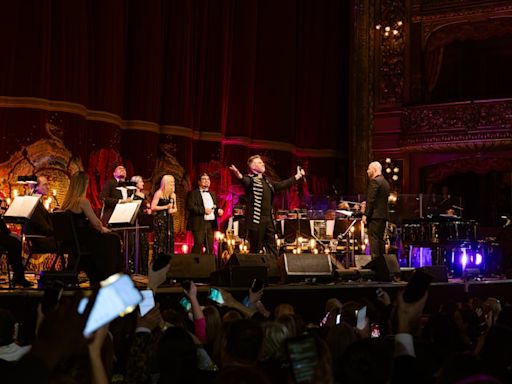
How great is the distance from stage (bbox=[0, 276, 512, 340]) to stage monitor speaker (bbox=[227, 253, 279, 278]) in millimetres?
434

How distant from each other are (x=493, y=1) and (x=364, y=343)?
631 inches

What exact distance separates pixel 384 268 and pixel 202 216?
3.30m

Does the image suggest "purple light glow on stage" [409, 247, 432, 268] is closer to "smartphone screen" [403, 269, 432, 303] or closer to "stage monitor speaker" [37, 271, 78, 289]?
"stage monitor speaker" [37, 271, 78, 289]

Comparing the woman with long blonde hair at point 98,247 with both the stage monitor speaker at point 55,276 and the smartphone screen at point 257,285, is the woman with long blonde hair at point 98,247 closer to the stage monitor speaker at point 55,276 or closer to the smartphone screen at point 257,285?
the stage monitor speaker at point 55,276

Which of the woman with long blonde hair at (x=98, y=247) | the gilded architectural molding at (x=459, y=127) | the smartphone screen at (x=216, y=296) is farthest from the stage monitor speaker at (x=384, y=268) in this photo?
the gilded architectural molding at (x=459, y=127)

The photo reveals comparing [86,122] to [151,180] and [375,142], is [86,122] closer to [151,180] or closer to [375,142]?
[151,180]

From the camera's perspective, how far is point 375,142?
1791 centimetres

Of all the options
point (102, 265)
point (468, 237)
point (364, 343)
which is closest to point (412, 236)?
point (468, 237)

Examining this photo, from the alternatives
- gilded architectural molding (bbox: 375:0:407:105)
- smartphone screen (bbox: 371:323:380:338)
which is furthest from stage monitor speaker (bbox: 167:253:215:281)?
gilded architectural molding (bbox: 375:0:407:105)

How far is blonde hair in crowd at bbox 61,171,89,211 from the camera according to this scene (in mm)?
7633

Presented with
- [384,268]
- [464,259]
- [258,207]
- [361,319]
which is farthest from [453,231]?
[361,319]

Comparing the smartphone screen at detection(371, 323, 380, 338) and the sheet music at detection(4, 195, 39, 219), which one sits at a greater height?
the sheet music at detection(4, 195, 39, 219)

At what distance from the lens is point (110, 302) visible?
1.75 meters

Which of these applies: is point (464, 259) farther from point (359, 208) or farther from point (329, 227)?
point (329, 227)
